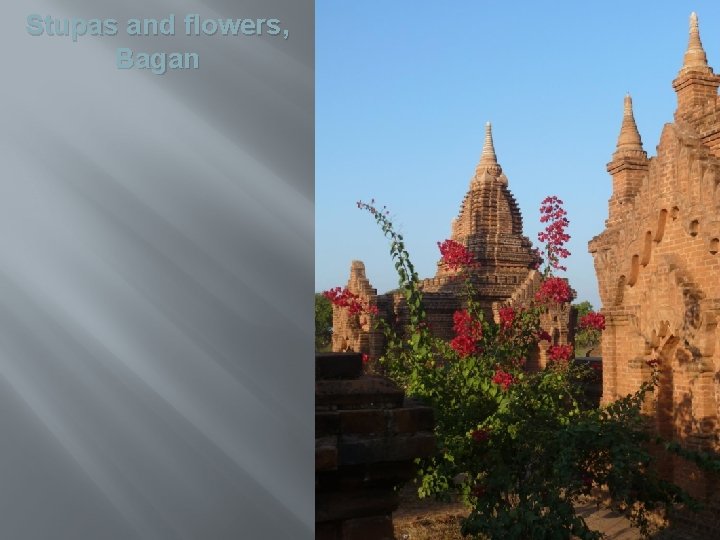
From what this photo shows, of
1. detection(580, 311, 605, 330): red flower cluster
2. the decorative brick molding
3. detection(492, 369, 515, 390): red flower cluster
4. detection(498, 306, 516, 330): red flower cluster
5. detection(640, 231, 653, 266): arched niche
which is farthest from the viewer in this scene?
detection(580, 311, 605, 330): red flower cluster

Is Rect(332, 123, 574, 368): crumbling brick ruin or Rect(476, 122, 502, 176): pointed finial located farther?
Rect(476, 122, 502, 176): pointed finial

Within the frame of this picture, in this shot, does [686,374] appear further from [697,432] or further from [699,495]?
[699,495]

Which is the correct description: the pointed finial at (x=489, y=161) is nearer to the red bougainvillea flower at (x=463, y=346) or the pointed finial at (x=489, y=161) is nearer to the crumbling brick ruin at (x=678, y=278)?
the crumbling brick ruin at (x=678, y=278)

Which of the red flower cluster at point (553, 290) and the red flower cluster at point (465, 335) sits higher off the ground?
the red flower cluster at point (553, 290)

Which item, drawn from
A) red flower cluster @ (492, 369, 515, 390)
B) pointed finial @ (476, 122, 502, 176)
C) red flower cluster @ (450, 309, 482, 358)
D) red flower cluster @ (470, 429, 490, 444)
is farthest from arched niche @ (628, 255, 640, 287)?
pointed finial @ (476, 122, 502, 176)

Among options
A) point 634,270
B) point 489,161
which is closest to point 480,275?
point 489,161

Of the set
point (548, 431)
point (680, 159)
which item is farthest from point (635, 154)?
point (548, 431)

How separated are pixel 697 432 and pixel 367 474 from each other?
8.24 meters

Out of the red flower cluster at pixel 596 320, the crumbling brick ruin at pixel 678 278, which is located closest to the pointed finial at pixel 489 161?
the crumbling brick ruin at pixel 678 278

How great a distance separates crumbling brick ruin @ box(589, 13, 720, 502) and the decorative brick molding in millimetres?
7629

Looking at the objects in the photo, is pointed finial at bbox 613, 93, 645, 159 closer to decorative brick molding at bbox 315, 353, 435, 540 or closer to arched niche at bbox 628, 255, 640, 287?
arched niche at bbox 628, 255, 640, 287

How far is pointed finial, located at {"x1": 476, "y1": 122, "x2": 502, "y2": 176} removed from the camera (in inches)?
993

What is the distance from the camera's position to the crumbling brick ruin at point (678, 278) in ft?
33.5

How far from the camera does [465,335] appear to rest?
32.1 feet
